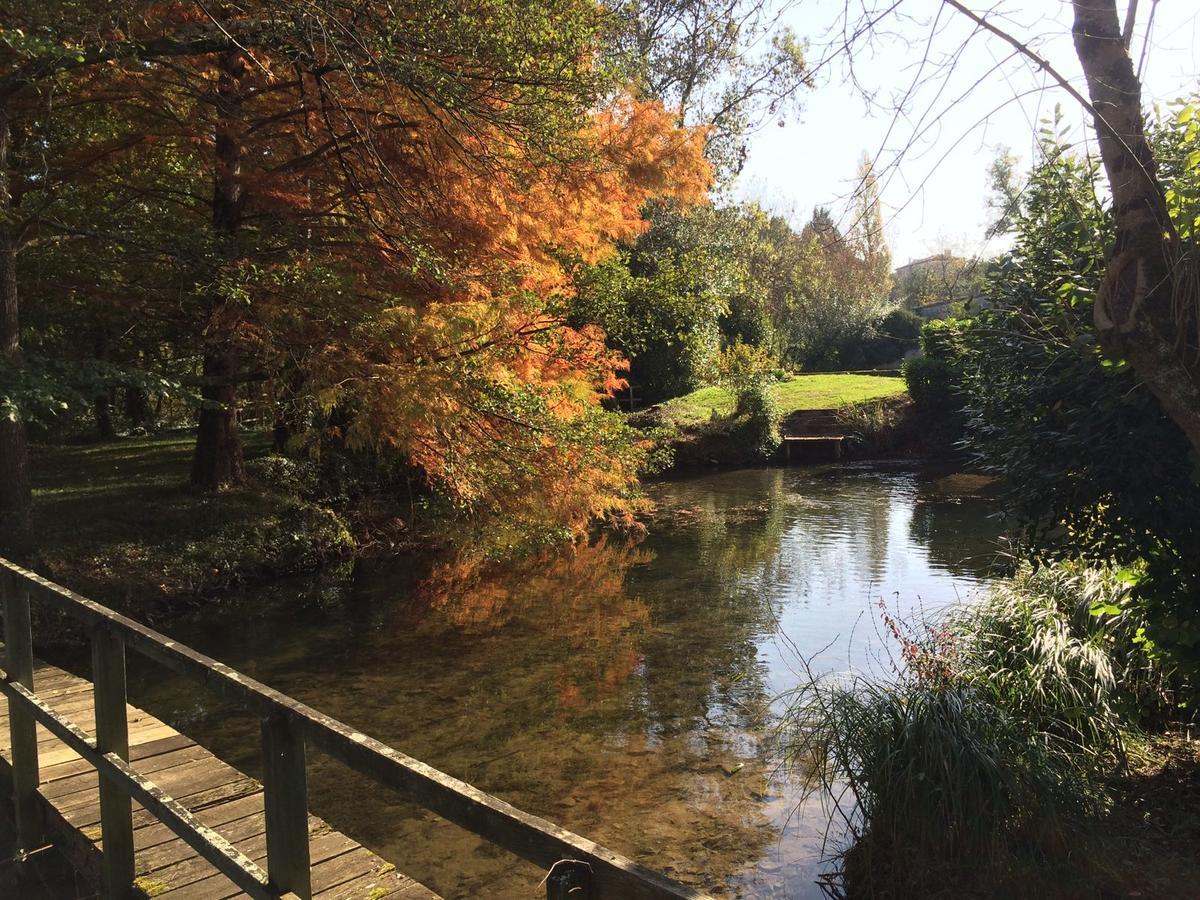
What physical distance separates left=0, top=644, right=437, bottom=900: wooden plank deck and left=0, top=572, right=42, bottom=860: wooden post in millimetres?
83

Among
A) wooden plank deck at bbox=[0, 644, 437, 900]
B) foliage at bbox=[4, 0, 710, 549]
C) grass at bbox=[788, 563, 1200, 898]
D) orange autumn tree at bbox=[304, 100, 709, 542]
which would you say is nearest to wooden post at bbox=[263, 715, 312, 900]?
wooden plank deck at bbox=[0, 644, 437, 900]

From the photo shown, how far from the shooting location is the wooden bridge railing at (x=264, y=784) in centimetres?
155

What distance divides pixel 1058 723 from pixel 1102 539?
1.06 meters

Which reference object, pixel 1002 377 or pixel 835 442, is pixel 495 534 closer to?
pixel 1002 377

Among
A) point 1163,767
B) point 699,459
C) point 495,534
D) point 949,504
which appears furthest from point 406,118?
point 699,459

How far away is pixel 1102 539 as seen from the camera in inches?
197

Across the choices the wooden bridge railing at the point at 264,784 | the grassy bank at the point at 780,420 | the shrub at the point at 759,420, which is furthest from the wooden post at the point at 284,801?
the shrub at the point at 759,420

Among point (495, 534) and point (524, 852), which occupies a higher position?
point (524, 852)

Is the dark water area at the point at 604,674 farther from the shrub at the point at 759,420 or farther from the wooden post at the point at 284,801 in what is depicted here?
the shrub at the point at 759,420

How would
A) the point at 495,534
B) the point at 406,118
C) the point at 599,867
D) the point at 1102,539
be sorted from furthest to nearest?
the point at 495,534 < the point at 406,118 < the point at 1102,539 < the point at 599,867

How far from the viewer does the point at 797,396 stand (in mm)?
27906

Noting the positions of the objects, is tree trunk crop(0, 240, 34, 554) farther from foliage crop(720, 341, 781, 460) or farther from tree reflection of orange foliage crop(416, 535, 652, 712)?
foliage crop(720, 341, 781, 460)

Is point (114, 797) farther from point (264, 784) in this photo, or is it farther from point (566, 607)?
point (566, 607)

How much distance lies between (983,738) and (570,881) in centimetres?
365
